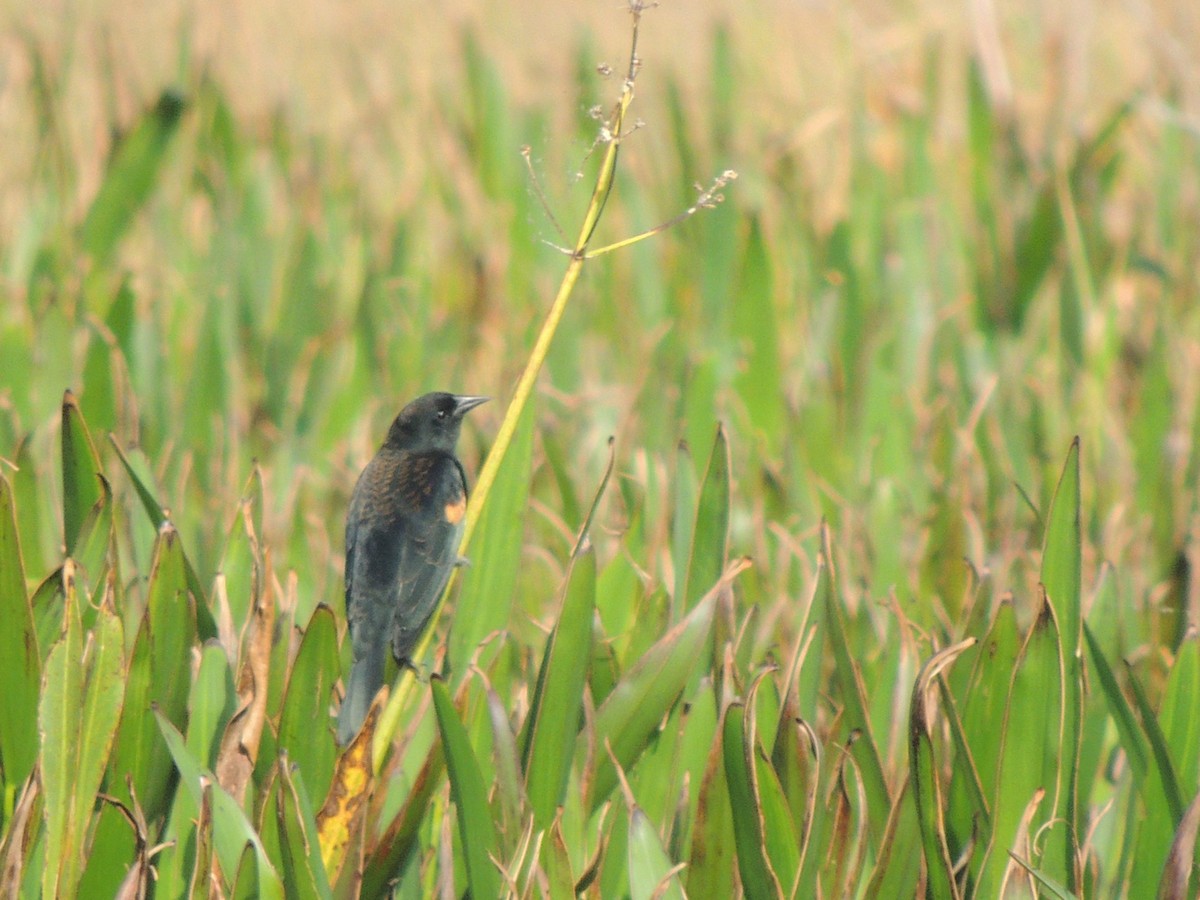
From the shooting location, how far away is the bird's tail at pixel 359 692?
1.54 meters

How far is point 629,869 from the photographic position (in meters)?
1.41

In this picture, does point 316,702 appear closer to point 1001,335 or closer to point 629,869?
point 629,869

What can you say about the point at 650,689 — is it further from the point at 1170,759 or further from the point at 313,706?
the point at 1170,759

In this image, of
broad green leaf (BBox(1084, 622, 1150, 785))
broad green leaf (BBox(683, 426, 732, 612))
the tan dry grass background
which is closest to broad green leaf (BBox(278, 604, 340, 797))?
broad green leaf (BBox(683, 426, 732, 612))

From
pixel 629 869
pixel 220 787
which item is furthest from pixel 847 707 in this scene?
pixel 220 787

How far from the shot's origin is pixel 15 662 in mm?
1557

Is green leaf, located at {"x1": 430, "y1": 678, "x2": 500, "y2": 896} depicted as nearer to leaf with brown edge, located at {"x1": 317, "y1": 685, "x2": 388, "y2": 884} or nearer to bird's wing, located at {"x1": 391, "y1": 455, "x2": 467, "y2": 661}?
leaf with brown edge, located at {"x1": 317, "y1": 685, "x2": 388, "y2": 884}

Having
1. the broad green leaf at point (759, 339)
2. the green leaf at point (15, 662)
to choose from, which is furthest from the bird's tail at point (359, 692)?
the broad green leaf at point (759, 339)

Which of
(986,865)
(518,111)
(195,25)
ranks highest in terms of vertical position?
(195,25)

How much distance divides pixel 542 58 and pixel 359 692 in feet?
13.1

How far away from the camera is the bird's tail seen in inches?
60.6

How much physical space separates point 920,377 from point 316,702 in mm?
2169

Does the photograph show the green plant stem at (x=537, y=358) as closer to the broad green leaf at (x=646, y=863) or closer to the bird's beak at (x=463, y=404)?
the broad green leaf at (x=646, y=863)

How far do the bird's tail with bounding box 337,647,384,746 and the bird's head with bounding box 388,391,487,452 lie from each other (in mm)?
501
